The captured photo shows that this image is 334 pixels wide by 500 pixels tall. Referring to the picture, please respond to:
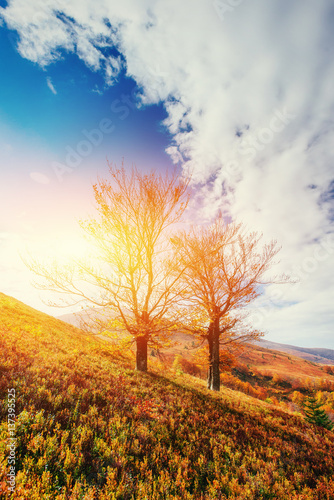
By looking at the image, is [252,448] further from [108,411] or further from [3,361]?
Answer: [3,361]

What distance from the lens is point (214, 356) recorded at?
1357 cm

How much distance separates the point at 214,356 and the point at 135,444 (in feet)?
34.7

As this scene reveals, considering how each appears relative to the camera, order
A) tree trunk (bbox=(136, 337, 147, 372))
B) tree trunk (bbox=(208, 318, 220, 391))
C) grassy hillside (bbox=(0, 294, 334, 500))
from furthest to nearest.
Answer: tree trunk (bbox=(208, 318, 220, 391)), tree trunk (bbox=(136, 337, 147, 372)), grassy hillside (bbox=(0, 294, 334, 500))

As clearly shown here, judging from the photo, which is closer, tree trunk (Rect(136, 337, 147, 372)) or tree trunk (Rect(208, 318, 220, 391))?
tree trunk (Rect(136, 337, 147, 372))

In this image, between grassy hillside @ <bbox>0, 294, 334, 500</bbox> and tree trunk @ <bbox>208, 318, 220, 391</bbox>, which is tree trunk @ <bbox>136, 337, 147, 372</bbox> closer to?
grassy hillside @ <bbox>0, 294, 334, 500</bbox>

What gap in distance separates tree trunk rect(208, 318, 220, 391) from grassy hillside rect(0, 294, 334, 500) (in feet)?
18.5

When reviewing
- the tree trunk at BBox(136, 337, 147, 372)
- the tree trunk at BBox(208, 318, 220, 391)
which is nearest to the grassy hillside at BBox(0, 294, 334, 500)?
the tree trunk at BBox(136, 337, 147, 372)

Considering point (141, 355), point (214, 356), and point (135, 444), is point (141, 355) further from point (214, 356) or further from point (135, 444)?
point (135, 444)

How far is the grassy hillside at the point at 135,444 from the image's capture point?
3.35 meters

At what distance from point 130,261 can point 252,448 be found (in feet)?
26.0

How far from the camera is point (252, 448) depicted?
18.0ft

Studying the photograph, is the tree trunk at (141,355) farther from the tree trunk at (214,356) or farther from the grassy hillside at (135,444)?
the tree trunk at (214,356)

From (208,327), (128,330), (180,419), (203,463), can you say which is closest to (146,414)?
(180,419)

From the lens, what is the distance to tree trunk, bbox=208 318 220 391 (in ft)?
42.9
